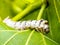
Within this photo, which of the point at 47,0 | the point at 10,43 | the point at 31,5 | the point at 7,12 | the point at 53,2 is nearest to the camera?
the point at 10,43

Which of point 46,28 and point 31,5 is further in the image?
point 31,5

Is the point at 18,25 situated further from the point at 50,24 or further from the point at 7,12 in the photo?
the point at 7,12

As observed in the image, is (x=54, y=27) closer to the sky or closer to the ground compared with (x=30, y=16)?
closer to the ground

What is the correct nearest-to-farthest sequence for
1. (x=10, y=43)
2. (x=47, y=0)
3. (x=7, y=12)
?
(x=10, y=43), (x=47, y=0), (x=7, y=12)

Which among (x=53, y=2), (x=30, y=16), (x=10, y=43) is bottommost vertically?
(x=10, y=43)

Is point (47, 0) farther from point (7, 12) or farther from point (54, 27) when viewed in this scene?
point (7, 12)

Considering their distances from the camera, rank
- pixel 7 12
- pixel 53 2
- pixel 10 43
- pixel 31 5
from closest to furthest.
Answer: pixel 10 43, pixel 53 2, pixel 31 5, pixel 7 12

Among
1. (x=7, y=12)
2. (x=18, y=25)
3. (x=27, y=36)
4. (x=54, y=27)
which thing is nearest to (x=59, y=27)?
(x=54, y=27)

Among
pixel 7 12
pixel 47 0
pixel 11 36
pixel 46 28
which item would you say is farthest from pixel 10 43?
pixel 7 12

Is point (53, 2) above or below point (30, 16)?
below
